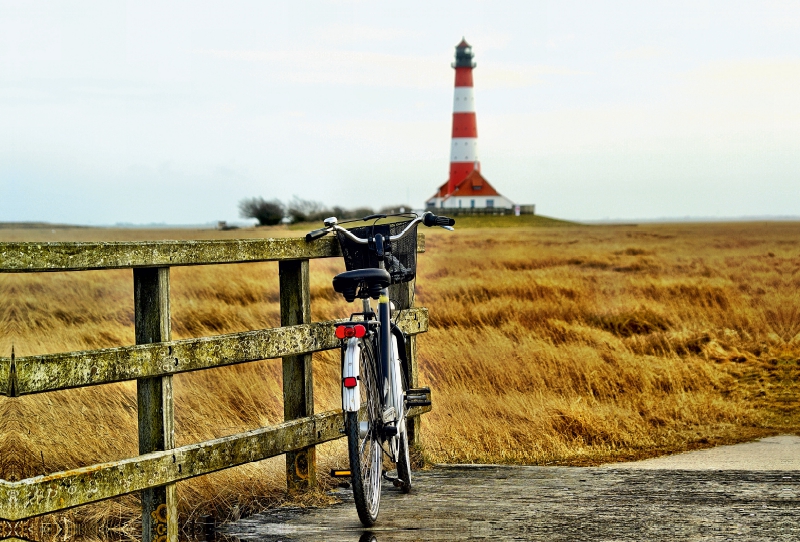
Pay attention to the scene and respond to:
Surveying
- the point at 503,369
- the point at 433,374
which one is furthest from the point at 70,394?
the point at 503,369

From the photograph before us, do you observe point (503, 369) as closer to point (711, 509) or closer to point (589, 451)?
point (589, 451)

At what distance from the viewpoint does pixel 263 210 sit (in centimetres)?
7956

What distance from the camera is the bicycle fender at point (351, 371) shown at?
464 cm

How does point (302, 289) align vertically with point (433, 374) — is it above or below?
above

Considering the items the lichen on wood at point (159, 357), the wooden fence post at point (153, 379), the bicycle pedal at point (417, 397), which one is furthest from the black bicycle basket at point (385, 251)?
the wooden fence post at point (153, 379)

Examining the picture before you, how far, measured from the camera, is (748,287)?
21375 millimetres

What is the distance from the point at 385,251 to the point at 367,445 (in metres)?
1.05

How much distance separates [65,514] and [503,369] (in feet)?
18.4

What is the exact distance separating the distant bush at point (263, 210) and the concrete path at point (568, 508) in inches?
2891

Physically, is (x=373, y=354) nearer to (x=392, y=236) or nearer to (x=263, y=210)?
(x=392, y=236)

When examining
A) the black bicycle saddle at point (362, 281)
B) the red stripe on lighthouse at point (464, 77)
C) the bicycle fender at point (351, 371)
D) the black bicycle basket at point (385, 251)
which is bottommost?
the bicycle fender at point (351, 371)

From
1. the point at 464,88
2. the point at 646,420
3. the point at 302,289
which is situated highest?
the point at 464,88

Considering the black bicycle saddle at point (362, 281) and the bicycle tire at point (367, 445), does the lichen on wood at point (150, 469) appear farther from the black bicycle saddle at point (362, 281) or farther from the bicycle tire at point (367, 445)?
the black bicycle saddle at point (362, 281)

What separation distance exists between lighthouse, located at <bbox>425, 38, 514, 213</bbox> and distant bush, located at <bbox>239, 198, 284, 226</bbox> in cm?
1647
